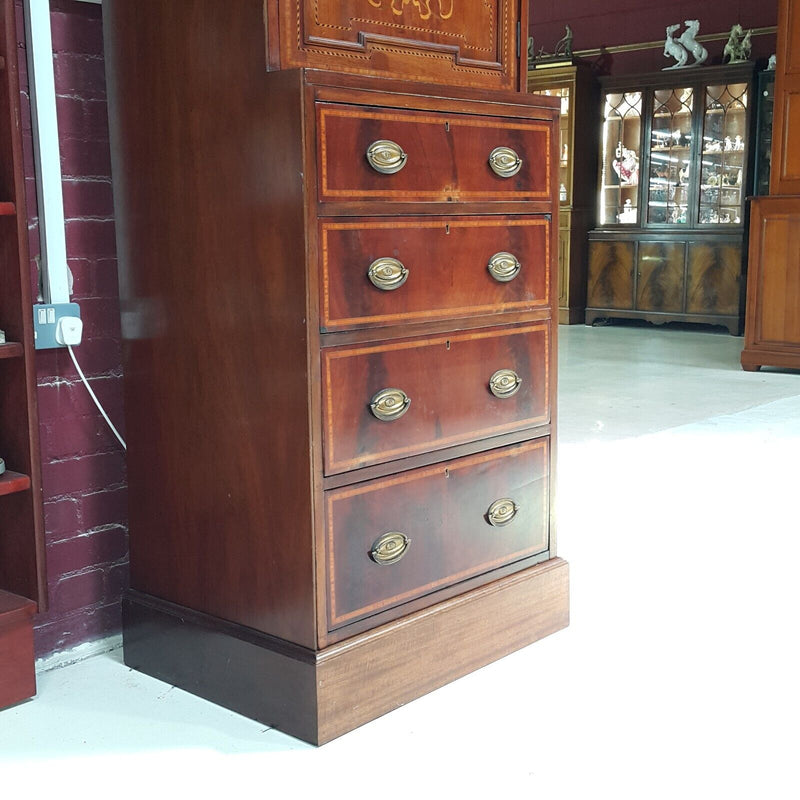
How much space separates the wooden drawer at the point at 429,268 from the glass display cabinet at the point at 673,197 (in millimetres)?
7118

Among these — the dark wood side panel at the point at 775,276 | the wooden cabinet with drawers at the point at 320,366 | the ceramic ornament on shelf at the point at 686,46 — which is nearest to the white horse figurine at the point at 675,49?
the ceramic ornament on shelf at the point at 686,46

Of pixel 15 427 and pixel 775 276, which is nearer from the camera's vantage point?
pixel 15 427

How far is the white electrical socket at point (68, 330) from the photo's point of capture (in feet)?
6.89

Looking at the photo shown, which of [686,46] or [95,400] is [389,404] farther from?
[686,46]

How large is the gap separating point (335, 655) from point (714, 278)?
25.4 feet

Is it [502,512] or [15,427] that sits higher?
[15,427]

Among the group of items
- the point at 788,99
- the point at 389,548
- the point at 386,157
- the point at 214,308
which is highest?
the point at 788,99

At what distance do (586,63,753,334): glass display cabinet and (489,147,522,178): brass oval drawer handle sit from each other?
23.5 ft

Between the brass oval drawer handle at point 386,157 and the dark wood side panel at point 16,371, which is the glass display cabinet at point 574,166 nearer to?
the brass oval drawer handle at point 386,157

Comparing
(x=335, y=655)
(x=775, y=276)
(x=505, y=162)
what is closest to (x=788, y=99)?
(x=775, y=276)

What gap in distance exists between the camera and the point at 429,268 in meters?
1.98

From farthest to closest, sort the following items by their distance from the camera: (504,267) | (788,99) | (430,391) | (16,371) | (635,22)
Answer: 1. (635,22)
2. (788,99)
3. (504,267)
4. (430,391)
5. (16,371)

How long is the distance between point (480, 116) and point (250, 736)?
1.21m

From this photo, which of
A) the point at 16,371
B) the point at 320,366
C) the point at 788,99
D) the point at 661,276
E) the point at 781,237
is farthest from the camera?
the point at 661,276
